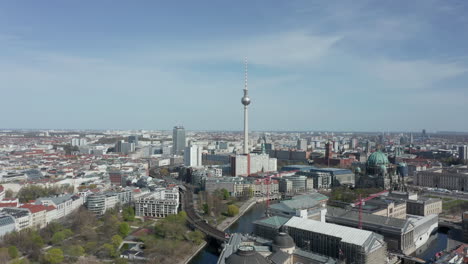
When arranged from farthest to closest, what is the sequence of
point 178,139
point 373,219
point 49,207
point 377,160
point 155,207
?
point 178,139 < point 377,160 < point 155,207 < point 49,207 < point 373,219

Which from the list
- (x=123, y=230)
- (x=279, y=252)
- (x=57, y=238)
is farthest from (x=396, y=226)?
(x=57, y=238)

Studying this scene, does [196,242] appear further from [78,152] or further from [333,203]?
[78,152]

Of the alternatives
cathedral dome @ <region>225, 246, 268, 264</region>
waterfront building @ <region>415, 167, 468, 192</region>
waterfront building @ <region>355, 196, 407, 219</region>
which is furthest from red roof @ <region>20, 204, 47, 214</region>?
waterfront building @ <region>415, 167, 468, 192</region>

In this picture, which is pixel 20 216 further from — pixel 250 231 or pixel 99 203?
pixel 250 231

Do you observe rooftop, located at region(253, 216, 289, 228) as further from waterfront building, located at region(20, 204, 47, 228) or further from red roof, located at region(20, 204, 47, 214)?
red roof, located at region(20, 204, 47, 214)

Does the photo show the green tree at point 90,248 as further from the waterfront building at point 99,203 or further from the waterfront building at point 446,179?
the waterfront building at point 446,179
